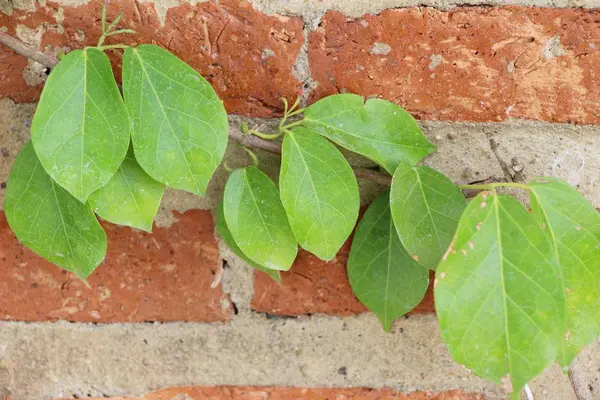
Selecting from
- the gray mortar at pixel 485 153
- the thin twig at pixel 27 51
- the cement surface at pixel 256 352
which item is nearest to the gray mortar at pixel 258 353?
the cement surface at pixel 256 352

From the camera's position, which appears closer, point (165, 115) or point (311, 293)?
point (165, 115)

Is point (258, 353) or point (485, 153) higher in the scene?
point (485, 153)

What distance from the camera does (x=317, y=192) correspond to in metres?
0.49

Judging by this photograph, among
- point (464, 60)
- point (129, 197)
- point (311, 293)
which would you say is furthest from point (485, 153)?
point (129, 197)

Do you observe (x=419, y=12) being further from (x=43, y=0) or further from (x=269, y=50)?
(x=43, y=0)

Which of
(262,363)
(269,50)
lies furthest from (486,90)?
(262,363)

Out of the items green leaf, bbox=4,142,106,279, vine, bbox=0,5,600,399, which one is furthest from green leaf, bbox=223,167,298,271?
green leaf, bbox=4,142,106,279

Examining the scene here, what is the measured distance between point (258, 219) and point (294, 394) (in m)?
0.17

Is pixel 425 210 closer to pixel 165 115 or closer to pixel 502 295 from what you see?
→ pixel 502 295

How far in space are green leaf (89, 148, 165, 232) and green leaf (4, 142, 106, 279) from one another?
0.08 feet

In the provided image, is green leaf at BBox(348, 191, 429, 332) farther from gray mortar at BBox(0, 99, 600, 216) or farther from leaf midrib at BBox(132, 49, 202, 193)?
leaf midrib at BBox(132, 49, 202, 193)

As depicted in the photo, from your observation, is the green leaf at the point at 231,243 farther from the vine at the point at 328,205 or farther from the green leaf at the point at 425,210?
the green leaf at the point at 425,210

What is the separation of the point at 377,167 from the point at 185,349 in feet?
0.75

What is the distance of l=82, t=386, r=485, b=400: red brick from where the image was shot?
575 mm
